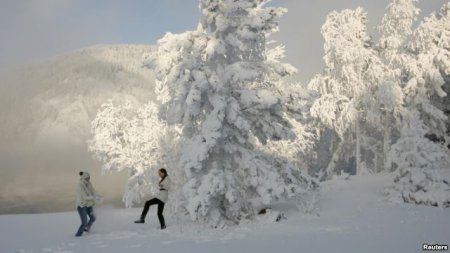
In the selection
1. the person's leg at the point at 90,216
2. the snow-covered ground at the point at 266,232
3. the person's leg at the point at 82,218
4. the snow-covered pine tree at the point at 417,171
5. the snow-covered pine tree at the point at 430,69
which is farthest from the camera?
the snow-covered pine tree at the point at 430,69

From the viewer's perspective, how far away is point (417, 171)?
20.4m

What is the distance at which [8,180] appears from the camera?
576 ft

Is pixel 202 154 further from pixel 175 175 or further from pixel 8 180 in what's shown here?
pixel 8 180

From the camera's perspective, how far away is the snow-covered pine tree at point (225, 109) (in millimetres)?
14508

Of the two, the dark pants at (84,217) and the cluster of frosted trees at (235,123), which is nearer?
the dark pants at (84,217)

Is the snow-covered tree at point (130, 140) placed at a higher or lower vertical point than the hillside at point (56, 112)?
lower

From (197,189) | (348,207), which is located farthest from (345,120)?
(197,189)

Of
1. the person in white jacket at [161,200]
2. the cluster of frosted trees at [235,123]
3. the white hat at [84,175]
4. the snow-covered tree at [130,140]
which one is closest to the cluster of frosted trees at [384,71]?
the cluster of frosted trees at [235,123]

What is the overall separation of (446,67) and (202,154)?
Result: 74.9ft

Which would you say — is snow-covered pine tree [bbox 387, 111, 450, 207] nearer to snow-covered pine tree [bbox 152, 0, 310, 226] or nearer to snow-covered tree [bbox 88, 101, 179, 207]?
snow-covered pine tree [bbox 152, 0, 310, 226]

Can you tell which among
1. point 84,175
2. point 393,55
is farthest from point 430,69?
point 84,175

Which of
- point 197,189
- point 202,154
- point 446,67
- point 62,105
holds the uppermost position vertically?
point 62,105

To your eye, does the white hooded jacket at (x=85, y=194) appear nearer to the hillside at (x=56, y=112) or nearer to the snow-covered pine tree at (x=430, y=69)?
the snow-covered pine tree at (x=430, y=69)

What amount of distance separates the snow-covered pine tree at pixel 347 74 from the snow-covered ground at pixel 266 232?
40.1 feet
